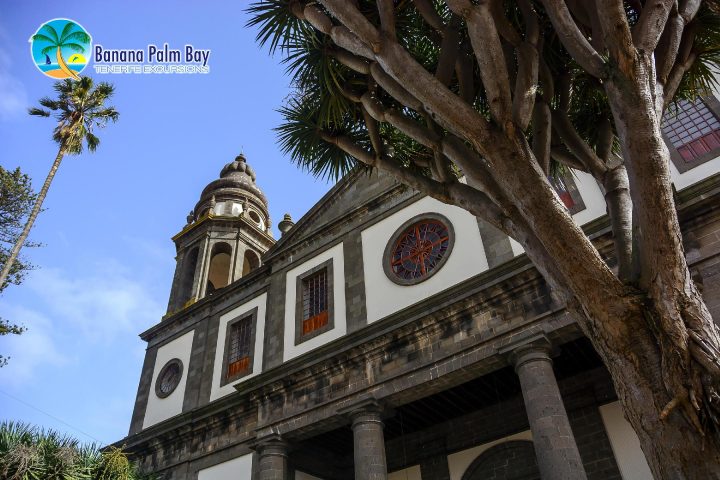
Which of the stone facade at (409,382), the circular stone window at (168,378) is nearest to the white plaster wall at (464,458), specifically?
the stone facade at (409,382)

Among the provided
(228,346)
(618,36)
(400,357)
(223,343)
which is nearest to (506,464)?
(400,357)

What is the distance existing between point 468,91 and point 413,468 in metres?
10.5

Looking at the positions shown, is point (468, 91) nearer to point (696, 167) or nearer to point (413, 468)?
point (696, 167)

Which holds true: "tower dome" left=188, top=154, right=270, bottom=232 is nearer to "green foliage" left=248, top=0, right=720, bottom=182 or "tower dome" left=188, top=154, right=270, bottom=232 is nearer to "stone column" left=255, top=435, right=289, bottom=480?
"stone column" left=255, top=435, right=289, bottom=480

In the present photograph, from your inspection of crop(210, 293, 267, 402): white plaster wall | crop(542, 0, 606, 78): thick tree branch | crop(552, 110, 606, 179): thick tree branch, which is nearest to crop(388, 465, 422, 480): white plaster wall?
crop(210, 293, 267, 402): white plaster wall

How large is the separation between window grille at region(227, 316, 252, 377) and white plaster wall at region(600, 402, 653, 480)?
31.1 feet

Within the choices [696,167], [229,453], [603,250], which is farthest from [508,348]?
[229,453]

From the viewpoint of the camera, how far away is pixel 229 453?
1436 centimetres

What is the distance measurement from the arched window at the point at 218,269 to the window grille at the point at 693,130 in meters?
16.5

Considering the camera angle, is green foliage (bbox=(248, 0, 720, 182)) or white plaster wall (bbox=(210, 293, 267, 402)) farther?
white plaster wall (bbox=(210, 293, 267, 402))

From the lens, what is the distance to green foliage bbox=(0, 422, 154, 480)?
10609mm

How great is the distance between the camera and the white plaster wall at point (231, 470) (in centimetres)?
1381

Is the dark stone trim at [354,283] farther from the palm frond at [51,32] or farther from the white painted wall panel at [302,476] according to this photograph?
the palm frond at [51,32]

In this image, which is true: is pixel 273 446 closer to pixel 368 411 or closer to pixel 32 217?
pixel 368 411
